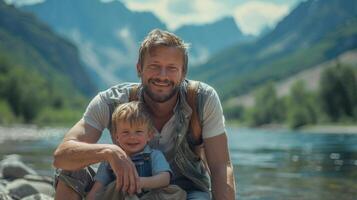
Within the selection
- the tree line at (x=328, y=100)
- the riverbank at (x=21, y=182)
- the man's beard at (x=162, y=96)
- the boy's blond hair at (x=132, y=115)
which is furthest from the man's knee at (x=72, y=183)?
the tree line at (x=328, y=100)

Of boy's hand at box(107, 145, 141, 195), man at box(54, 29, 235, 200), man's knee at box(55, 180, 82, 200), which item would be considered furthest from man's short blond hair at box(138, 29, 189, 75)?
man's knee at box(55, 180, 82, 200)

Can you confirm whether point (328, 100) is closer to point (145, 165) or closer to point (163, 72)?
point (163, 72)

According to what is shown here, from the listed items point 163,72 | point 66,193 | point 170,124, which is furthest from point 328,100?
point 66,193

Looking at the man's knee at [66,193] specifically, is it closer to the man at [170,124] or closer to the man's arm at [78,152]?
the man at [170,124]

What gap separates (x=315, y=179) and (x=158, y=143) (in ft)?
44.8

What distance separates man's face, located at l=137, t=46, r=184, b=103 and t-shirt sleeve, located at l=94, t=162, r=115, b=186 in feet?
2.53

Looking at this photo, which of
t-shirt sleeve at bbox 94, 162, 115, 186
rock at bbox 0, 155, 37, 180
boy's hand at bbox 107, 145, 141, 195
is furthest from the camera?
rock at bbox 0, 155, 37, 180

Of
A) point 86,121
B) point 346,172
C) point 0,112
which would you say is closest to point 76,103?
point 0,112

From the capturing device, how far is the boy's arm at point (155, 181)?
480 cm

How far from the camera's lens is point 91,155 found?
502 cm

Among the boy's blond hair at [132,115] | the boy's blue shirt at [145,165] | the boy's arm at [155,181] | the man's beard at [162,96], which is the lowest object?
the boy's arm at [155,181]

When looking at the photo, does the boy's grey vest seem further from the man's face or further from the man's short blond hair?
the man's short blond hair

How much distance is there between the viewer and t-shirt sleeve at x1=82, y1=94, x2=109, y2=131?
5418 mm

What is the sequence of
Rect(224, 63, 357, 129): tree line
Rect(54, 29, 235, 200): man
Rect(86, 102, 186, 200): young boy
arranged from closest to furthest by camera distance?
Rect(86, 102, 186, 200): young boy
Rect(54, 29, 235, 200): man
Rect(224, 63, 357, 129): tree line
